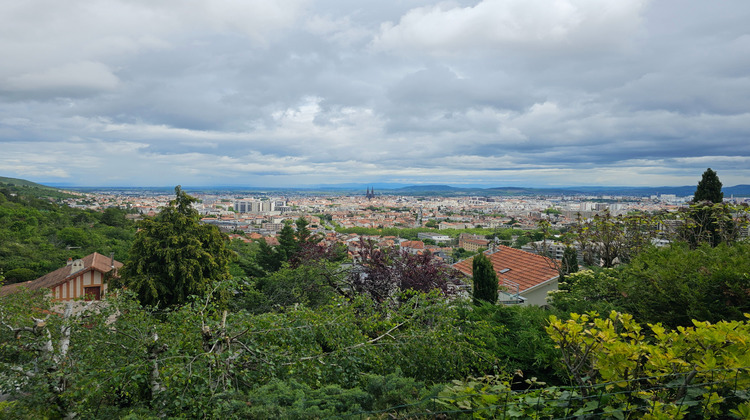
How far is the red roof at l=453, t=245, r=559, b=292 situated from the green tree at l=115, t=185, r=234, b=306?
7303 mm

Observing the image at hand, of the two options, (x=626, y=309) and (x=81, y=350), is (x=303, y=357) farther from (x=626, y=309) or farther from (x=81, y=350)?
(x=626, y=309)

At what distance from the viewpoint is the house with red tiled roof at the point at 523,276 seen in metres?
11.2

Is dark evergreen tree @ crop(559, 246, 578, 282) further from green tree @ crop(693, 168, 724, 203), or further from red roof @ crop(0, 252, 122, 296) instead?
red roof @ crop(0, 252, 122, 296)

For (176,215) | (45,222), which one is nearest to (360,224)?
(45,222)

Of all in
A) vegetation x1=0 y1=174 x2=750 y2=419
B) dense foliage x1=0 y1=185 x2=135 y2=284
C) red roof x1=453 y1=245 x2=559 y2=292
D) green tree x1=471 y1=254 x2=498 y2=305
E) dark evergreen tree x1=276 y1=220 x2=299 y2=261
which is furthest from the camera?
dense foliage x1=0 y1=185 x2=135 y2=284

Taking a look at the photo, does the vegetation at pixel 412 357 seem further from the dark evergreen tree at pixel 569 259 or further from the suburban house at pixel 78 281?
the suburban house at pixel 78 281

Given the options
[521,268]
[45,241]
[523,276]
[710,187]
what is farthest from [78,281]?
[710,187]

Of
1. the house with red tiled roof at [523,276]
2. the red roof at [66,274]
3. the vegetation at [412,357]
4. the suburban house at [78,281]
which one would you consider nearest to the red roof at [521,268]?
the house with red tiled roof at [523,276]

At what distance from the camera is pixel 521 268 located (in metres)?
12.8

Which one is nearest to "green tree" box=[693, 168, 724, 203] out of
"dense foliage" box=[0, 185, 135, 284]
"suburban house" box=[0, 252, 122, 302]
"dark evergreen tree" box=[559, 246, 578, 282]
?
"dark evergreen tree" box=[559, 246, 578, 282]

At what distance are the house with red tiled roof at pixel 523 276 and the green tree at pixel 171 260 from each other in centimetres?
730

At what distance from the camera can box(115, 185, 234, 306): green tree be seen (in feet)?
29.1

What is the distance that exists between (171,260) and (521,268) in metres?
10.6

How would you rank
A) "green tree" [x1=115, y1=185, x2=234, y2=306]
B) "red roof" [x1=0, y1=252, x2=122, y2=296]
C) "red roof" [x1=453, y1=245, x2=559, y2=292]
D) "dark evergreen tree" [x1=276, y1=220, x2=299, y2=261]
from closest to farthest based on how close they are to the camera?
1. "green tree" [x1=115, y1=185, x2=234, y2=306]
2. "red roof" [x1=453, y1=245, x2=559, y2=292]
3. "red roof" [x1=0, y1=252, x2=122, y2=296]
4. "dark evergreen tree" [x1=276, y1=220, x2=299, y2=261]
